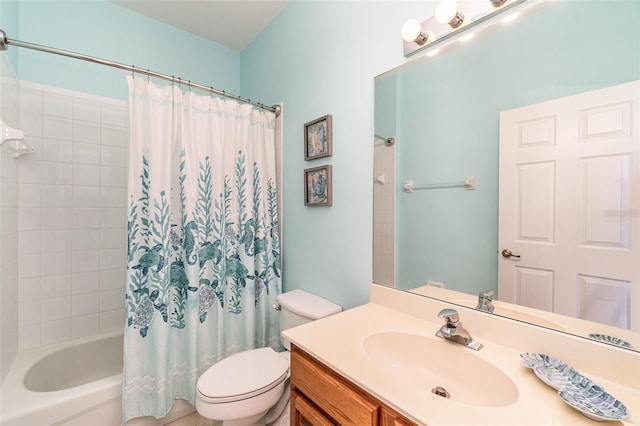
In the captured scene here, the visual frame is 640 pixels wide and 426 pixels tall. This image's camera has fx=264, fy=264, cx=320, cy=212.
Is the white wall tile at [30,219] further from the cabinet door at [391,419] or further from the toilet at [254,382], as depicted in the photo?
the cabinet door at [391,419]

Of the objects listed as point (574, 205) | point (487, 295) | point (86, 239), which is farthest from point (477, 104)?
point (86, 239)

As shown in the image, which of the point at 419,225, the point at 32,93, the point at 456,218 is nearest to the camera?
the point at 456,218

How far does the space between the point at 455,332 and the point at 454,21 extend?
109cm

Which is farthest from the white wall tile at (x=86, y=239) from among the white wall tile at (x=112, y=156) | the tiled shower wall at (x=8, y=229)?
the white wall tile at (x=112, y=156)

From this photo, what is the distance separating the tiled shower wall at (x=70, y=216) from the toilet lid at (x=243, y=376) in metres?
1.12

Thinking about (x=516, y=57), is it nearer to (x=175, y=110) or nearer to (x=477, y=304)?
(x=477, y=304)

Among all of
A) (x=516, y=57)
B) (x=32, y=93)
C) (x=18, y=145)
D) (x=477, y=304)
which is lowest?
(x=477, y=304)

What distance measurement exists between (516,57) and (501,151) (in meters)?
0.30

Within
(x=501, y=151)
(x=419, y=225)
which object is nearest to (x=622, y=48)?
(x=501, y=151)

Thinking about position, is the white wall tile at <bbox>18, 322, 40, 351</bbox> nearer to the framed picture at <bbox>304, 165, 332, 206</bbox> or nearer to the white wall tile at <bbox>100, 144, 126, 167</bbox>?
the white wall tile at <bbox>100, 144, 126, 167</bbox>

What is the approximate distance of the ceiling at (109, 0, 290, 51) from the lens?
5.99ft

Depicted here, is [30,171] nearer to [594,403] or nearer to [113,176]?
[113,176]

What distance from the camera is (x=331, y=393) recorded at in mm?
794

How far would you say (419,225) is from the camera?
117 centimetres
